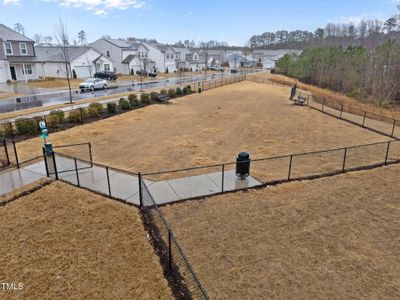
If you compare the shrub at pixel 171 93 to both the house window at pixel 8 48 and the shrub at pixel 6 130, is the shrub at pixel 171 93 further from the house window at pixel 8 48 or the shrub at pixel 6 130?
the house window at pixel 8 48

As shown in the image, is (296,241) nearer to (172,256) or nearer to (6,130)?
(172,256)

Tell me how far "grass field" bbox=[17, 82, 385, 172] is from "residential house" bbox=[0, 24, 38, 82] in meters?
30.3

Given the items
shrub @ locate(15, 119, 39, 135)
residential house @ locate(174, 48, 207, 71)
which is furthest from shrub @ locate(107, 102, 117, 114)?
residential house @ locate(174, 48, 207, 71)

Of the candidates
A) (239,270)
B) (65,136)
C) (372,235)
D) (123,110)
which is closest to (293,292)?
(239,270)

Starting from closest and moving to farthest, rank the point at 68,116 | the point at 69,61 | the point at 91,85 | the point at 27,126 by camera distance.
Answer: the point at 27,126
the point at 68,116
the point at 91,85
the point at 69,61

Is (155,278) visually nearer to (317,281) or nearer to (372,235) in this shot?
(317,281)

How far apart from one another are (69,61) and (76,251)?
51120 mm

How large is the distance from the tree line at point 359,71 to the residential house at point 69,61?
4280 centimetres

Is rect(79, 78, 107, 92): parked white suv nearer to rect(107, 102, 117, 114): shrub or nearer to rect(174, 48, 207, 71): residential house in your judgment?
rect(107, 102, 117, 114): shrub

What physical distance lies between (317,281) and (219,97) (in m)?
30.8

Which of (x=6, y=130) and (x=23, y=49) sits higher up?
(x=23, y=49)

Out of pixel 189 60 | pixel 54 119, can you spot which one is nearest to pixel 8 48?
pixel 54 119

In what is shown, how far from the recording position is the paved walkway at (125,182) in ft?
33.8

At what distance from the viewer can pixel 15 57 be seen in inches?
1747
